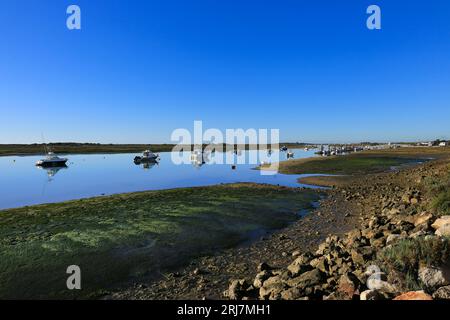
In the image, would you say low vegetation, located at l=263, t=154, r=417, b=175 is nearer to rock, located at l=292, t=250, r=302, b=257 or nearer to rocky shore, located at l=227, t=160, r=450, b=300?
rock, located at l=292, t=250, r=302, b=257

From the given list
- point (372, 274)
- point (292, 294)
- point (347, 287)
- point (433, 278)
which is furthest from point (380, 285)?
point (292, 294)

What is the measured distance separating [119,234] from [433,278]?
16.7m

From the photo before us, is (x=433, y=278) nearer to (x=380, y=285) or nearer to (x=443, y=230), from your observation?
(x=380, y=285)

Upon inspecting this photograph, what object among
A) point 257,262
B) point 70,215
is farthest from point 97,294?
point 70,215

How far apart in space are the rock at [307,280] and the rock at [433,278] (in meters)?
2.63

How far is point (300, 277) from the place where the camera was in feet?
30.8

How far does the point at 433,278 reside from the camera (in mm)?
7387

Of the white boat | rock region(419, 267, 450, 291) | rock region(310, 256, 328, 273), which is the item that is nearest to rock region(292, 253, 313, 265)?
rock region(310, 256, 328, 273)

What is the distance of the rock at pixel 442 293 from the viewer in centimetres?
649

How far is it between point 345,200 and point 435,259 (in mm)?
21348

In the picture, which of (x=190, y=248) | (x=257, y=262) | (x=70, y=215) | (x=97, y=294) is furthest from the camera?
(x=70, y=215)

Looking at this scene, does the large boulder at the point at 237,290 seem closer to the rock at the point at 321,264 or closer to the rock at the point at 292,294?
the rock at the point at 292,294

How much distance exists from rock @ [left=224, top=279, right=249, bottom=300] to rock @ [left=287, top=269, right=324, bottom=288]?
1565mm
